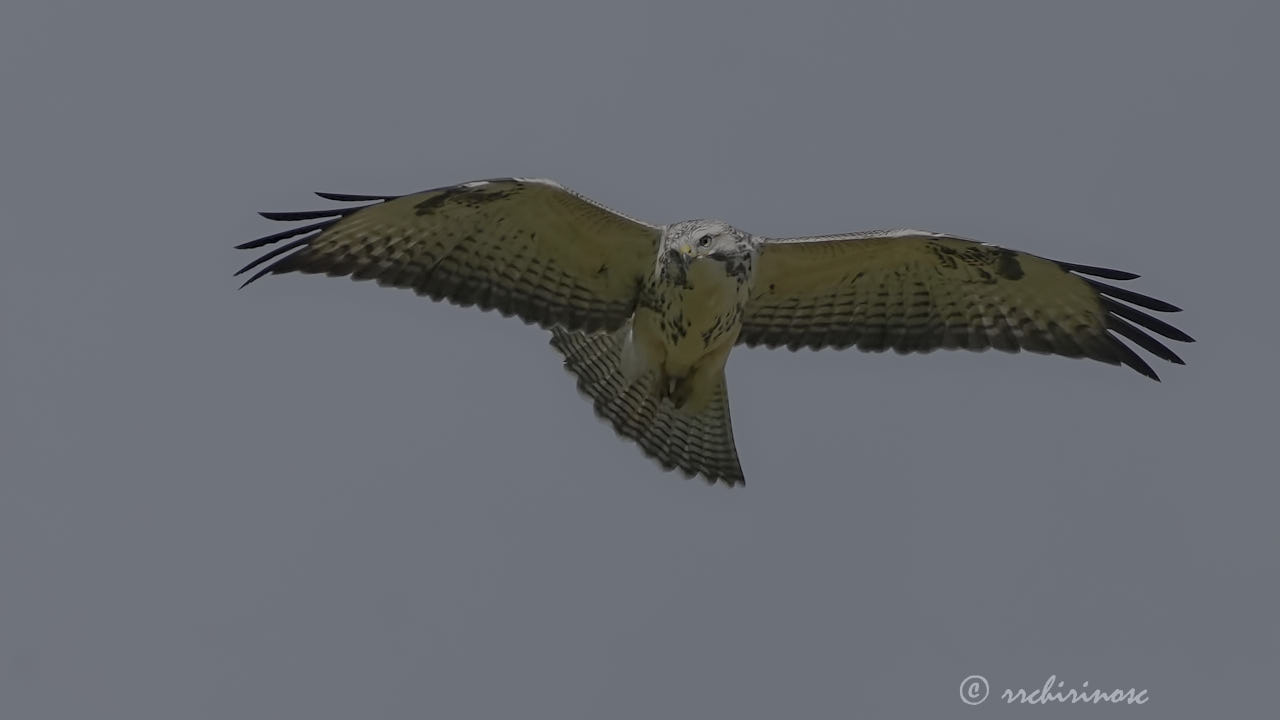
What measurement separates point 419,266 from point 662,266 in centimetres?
156

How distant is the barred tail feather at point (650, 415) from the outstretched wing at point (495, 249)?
0.62 meters

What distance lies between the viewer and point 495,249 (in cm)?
1317

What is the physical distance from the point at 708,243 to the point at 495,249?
1.51 m

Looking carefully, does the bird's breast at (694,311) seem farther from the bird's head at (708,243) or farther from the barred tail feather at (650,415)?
the barred tail feather at (650,415)

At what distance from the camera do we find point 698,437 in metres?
14.4

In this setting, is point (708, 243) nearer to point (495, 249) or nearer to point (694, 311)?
point (694, 311)

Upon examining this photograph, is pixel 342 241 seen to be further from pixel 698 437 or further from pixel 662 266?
pixel 698 437

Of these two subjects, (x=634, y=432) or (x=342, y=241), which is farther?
(x=634, y=432)

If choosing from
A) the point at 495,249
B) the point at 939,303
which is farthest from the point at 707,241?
the point at 939,303

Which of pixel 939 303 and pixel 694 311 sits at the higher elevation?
pixel 939 303

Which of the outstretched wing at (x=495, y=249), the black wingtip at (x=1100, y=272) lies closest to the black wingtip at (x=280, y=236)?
the outstretched wing at (x=495, y=249)

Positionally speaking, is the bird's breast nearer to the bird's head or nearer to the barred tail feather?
the bird's head

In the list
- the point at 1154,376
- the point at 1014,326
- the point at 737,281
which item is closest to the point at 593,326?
the point at 737,281

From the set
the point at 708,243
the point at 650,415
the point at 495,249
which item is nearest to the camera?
the point at 708,243
